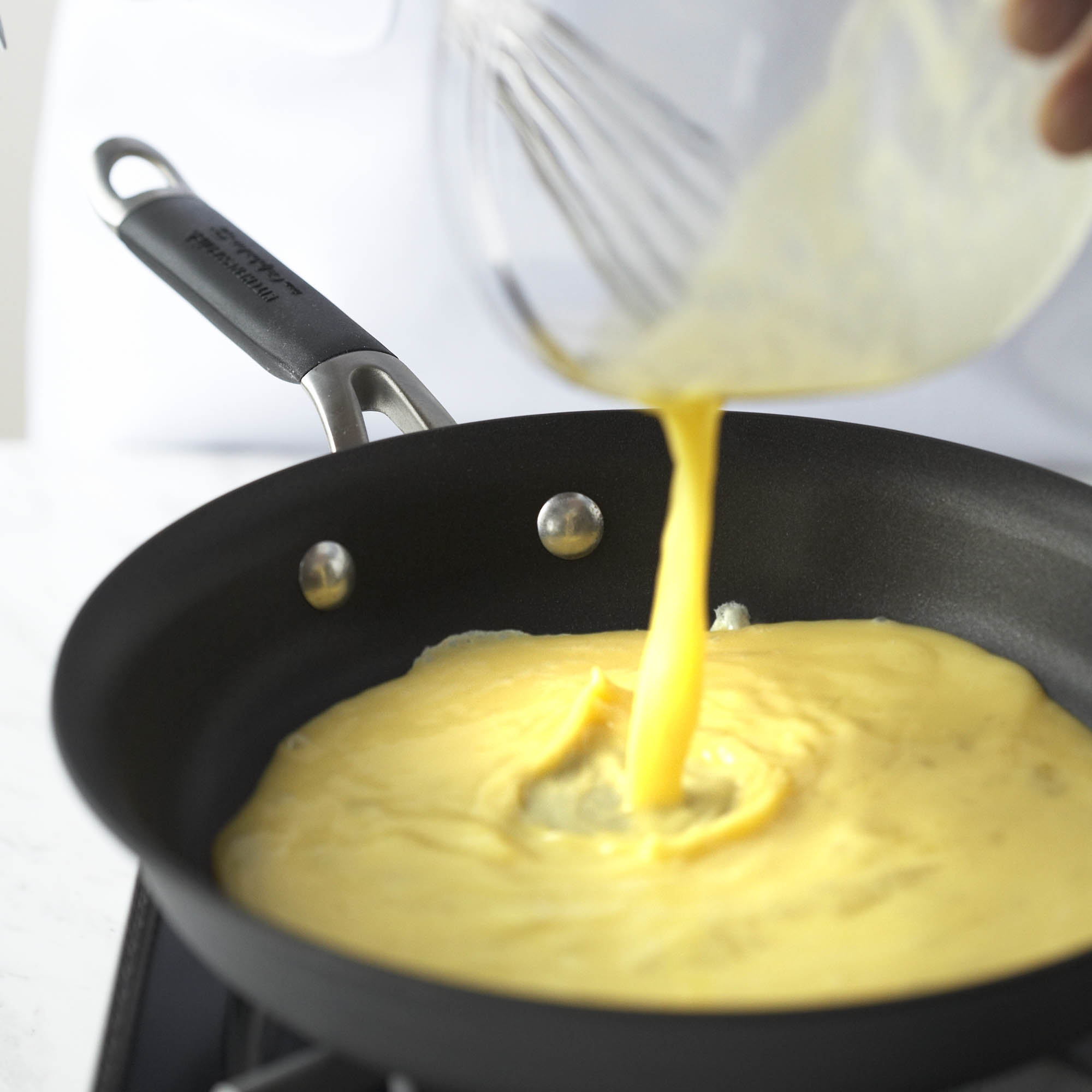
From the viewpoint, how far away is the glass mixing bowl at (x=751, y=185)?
1.91 feet

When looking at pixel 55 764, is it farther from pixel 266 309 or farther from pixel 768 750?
pixel 768 750

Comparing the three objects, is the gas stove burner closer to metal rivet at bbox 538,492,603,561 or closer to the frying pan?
the frying pan

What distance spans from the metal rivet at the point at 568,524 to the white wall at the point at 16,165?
5.07 ft

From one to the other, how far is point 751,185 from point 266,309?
0.54m

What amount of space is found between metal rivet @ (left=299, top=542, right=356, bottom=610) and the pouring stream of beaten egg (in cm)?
8

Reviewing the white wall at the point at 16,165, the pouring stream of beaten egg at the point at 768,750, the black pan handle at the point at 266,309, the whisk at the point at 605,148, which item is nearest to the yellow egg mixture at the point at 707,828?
the pouring stream of beaten egg at the point at 768,750

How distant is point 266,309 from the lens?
104 centimetres

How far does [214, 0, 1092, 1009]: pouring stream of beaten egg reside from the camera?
59 centimetres

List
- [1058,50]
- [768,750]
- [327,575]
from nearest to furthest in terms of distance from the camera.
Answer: [1058,50] → [768,750] → [327,575]

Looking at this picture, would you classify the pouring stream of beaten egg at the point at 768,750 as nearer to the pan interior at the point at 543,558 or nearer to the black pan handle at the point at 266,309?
the pan interior at the point at 543,558

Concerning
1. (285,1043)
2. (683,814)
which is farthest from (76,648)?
(683,814)

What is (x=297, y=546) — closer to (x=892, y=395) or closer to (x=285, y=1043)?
(x=285, y=1043)

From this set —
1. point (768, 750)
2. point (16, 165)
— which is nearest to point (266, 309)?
point (768, 750)

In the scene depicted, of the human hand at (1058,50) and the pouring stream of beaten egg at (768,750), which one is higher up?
the human hand at (1058,50)
